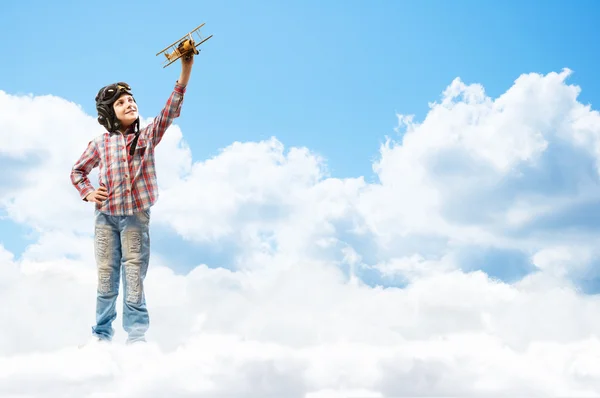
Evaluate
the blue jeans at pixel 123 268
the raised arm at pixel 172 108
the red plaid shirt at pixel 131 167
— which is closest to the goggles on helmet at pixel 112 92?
the red plaid shirt at pixel 131 167

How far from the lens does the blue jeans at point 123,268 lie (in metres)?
6.36

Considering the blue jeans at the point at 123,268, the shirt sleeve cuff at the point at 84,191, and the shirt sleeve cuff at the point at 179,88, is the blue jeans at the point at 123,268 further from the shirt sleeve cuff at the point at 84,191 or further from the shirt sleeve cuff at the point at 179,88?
the shirt sleeve cuff at the point at 179,88

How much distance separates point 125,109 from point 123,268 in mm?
1455

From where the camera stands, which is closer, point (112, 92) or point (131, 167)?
point (131, 167)

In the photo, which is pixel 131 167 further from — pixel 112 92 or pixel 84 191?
pixel 112 92

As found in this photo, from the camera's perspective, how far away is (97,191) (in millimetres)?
6520

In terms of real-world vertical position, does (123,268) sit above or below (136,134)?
below

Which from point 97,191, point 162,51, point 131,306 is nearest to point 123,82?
point 162,51

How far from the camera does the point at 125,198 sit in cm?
642

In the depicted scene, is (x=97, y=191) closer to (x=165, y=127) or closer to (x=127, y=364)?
(x=165, y=127)

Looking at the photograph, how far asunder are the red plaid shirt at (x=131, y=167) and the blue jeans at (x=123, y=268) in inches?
4.8

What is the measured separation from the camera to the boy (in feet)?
21.0

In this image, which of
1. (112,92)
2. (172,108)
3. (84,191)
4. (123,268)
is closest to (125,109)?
(112,92)

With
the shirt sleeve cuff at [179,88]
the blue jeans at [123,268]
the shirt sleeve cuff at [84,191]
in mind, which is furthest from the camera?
the shirt sleeve cuff at [84,191]
